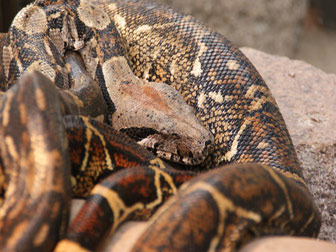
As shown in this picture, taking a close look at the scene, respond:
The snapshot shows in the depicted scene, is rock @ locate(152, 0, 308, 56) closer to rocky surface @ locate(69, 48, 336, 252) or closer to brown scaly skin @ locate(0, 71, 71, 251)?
rocky surface @ locate(69, 48, 336, 252)

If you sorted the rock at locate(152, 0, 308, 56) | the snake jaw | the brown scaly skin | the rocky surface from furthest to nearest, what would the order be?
the rock at locate(152, 0, 308, 56) < the rocky surface < the snake jaw < the brown scaly skin

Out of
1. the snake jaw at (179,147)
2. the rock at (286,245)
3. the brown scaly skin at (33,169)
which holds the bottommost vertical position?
the snake jaw at (179,147)

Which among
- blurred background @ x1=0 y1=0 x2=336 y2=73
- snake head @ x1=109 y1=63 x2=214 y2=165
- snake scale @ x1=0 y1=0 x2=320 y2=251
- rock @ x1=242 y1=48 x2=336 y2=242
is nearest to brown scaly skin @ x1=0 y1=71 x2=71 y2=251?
snake scale @ x1=0 y1=0 x2=320 y2=251

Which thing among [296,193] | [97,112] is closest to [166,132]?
[97,112]

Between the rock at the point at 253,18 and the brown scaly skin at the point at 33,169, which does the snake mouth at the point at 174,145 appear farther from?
the rock at the point at 253,18

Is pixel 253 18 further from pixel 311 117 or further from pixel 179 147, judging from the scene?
pixel 179 147

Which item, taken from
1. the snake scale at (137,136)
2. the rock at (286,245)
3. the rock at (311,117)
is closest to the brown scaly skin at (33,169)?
the snake scale at (137,136)

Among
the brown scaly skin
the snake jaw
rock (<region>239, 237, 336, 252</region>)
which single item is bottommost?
the snake jaw
